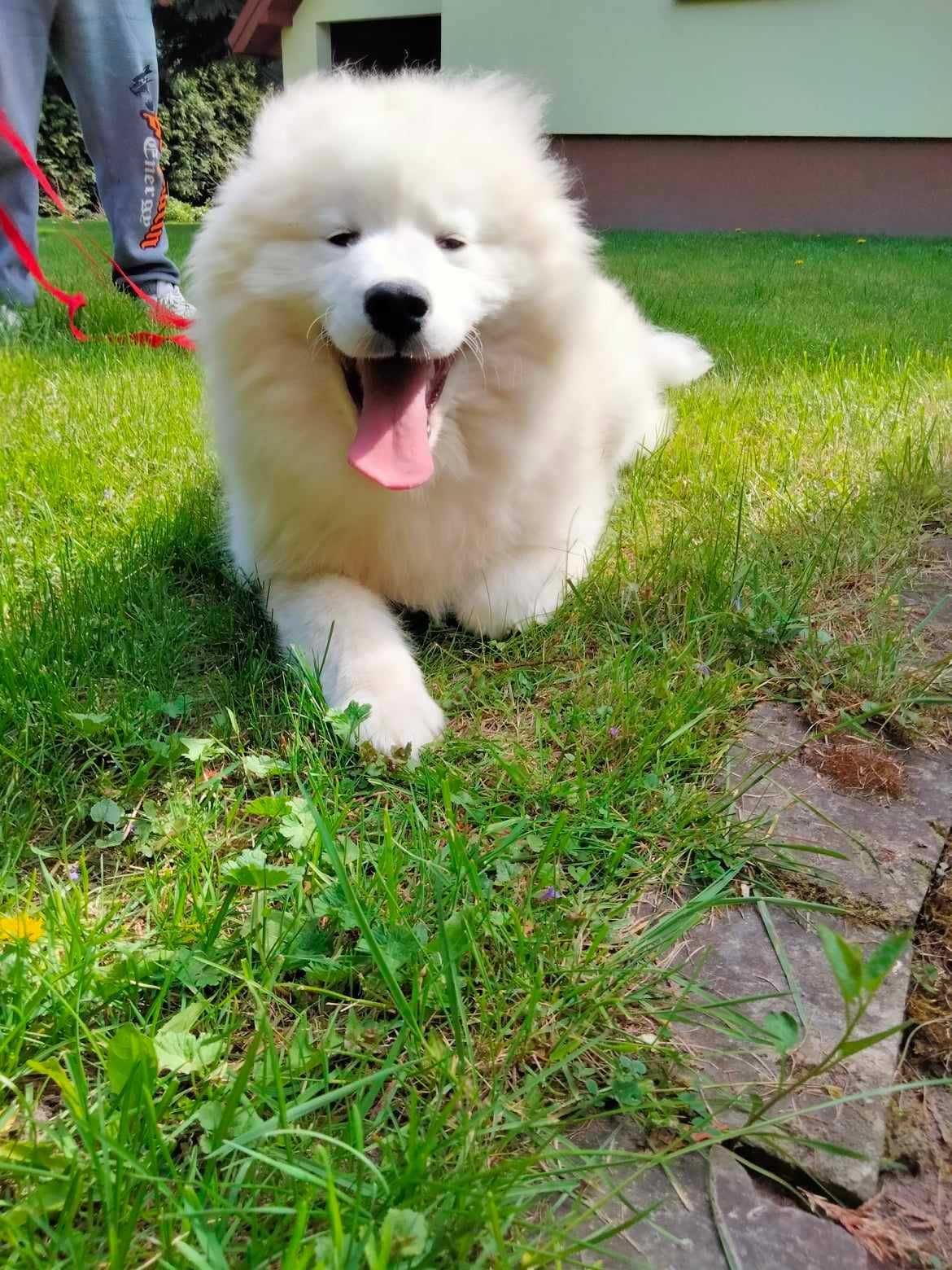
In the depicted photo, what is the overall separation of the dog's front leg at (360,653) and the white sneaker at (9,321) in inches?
122

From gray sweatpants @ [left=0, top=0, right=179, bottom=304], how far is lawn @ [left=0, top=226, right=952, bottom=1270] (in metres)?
2.20

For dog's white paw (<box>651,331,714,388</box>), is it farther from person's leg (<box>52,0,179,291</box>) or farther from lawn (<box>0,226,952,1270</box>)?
person's leg (<box>52,0,179,291</box>)

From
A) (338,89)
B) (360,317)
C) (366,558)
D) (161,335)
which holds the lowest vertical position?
(161,335)

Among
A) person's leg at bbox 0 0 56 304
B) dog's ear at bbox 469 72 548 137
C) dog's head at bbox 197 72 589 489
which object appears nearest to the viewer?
dog's head at bbox 197 72 589 489

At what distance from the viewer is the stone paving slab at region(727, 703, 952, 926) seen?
1.28m

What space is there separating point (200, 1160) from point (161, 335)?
4.20 meters

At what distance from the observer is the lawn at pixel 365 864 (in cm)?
85

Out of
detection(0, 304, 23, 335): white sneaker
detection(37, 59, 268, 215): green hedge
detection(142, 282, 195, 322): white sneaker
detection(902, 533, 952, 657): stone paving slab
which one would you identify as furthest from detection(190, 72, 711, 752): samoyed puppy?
detection(37, 59, 268, 215): green hedge

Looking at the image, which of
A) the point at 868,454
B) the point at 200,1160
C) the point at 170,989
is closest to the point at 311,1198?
the point at 200,1160

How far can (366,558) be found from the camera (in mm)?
2010

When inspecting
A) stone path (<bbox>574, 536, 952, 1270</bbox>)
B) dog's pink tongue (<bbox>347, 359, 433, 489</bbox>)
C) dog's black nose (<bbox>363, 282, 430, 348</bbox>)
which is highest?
dog's black nose (<bbox>363, 282, 430, 348</bbox>)

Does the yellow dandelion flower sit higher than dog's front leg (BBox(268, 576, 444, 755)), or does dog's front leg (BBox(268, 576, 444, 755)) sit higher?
the yellow dandelion flower

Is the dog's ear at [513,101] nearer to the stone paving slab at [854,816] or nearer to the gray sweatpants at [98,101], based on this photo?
the stone paving slab at [854,816]

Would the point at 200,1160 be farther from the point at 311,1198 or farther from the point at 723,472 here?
the point at 723,472
